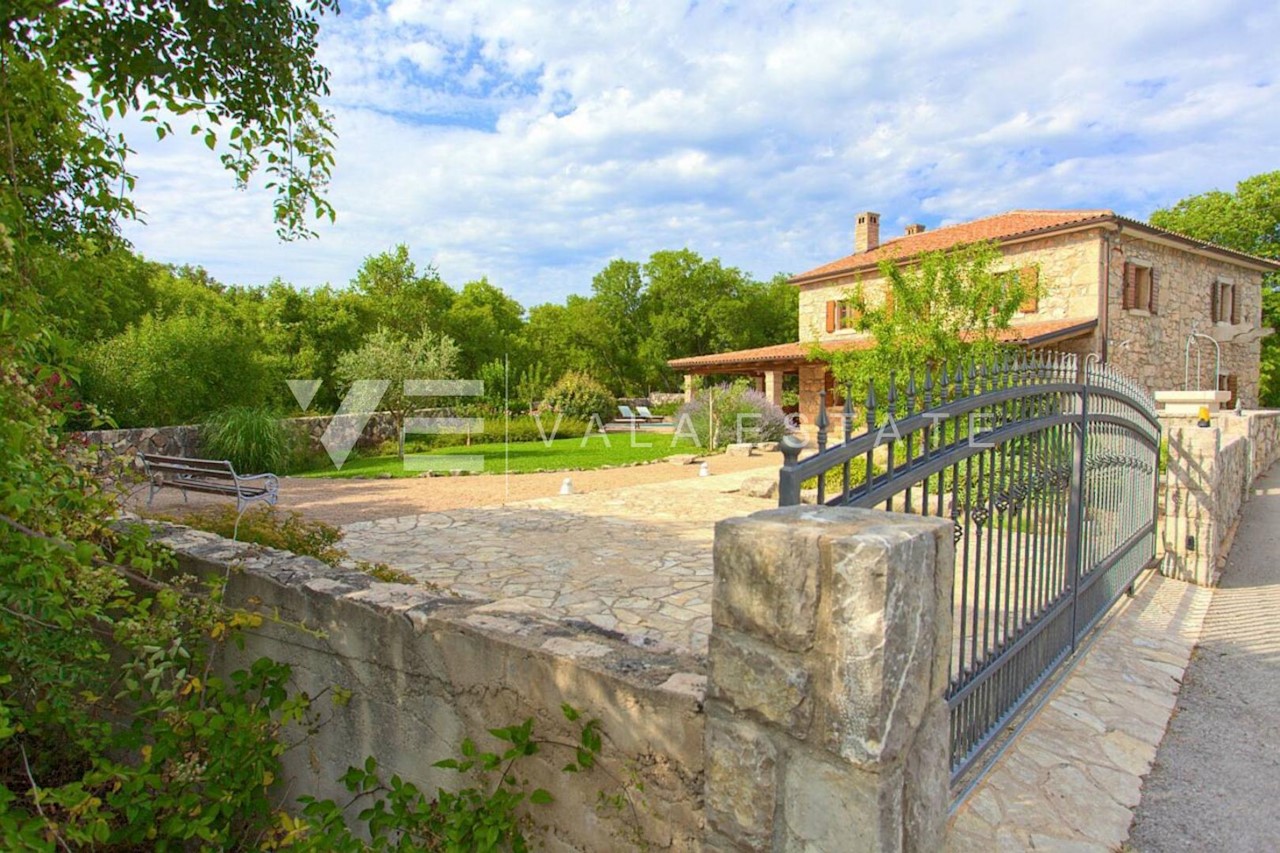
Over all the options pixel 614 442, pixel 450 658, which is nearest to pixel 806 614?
pixel 450 658

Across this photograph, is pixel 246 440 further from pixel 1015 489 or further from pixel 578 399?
pixel 1015 489

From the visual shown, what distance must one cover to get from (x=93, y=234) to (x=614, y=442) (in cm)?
1628

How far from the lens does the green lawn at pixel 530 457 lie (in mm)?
13867

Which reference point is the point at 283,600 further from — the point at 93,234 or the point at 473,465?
the point at 473,465

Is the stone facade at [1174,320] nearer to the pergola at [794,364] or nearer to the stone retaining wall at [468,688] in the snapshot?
the pergola at [794,364]

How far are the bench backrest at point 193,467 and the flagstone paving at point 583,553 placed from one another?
5.07ft

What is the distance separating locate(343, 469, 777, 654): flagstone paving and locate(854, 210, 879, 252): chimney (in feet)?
54.3

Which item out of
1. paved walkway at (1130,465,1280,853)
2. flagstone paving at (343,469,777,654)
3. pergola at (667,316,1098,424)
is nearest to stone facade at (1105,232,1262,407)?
pergola at (667,316,1098,424)

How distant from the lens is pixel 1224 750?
3.28 m

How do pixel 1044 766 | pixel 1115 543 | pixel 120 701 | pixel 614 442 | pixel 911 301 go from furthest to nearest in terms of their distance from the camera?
pixel 614 442 → pixel 911 301 → pixel 1115 543 → pixel 120 701 → pixel 1044 766

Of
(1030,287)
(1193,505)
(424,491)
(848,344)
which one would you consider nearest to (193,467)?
(424,491)

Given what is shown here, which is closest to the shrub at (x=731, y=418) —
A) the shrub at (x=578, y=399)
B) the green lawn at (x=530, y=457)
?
the green lawn at (x=530, y=457)

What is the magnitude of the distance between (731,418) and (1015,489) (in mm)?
14802

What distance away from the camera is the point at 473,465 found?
47.4 ft
